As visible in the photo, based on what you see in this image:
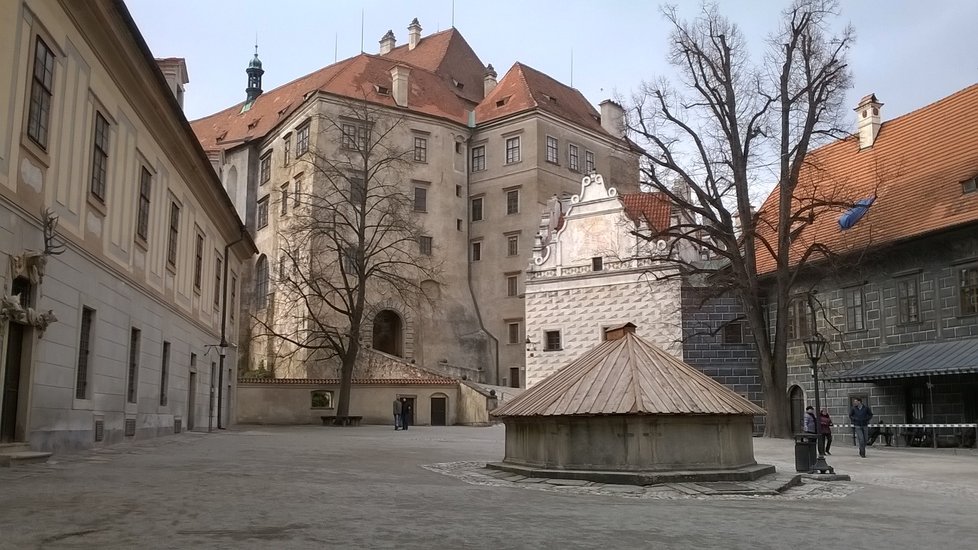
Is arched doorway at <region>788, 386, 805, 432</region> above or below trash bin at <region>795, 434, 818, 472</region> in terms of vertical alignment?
above

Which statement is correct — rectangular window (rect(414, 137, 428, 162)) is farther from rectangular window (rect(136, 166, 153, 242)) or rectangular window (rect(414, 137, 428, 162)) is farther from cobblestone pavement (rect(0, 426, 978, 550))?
cobblestone pavement (rect(0, 426, 978, 550))

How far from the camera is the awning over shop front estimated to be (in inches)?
935

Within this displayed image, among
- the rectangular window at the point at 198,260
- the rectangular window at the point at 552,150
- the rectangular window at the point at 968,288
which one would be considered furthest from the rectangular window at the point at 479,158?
the rectangular window at the point at 968,288

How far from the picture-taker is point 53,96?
14242 mm

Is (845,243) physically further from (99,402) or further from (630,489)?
(99,402)

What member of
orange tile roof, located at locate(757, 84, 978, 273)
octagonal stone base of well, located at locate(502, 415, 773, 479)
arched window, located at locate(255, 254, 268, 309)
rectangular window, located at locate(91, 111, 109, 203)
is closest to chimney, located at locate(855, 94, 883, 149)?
orange tile roof, located at locate(757, 84, 978, 273)

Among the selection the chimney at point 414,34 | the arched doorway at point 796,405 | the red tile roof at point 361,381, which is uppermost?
the chimney at point 414,34

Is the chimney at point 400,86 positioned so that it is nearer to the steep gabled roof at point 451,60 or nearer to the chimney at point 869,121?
the steep gabled roof at point 451,60

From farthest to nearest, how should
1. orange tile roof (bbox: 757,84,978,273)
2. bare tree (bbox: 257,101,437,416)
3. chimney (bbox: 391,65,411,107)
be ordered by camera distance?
chimney (bbox: 391,65,411,107) < bare tree (bbox: 257,101,437,416) < orange tile roof (bbox: 757,84,978,273)

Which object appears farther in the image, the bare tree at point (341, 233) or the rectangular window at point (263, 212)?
the rectangular window at point (263, 212)

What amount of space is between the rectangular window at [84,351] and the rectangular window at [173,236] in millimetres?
6646

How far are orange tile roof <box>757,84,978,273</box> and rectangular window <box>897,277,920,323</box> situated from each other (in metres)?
1.43

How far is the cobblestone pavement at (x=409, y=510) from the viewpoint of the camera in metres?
7.14

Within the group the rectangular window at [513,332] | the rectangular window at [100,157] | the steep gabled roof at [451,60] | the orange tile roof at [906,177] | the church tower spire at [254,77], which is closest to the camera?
the rectangular window at [100,157]
